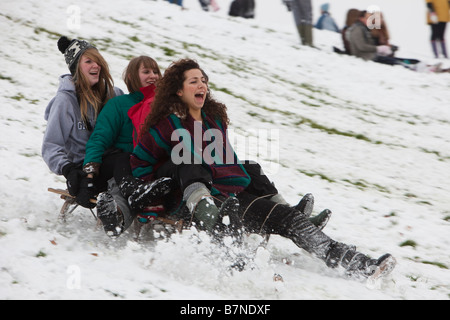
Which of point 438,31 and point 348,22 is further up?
point 348,22

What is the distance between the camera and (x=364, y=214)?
5.94 m

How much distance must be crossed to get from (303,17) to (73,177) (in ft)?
32.7

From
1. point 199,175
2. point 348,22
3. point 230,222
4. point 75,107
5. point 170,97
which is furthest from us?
point 348,22

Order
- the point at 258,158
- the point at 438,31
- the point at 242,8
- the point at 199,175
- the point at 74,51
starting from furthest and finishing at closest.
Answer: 1. the point at 242,8
2. the point at 438,31
3. the point at 258,158
4. the point at 74,51
5. the point at 199,175

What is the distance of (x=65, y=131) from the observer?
466 centimetres

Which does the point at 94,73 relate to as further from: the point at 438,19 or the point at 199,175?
the point at 438,19

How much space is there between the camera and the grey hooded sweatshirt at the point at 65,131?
179 inches

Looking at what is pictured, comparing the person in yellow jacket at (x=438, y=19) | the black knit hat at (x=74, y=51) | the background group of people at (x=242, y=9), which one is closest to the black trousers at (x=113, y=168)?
the black knit hat at (x=74, y=51)

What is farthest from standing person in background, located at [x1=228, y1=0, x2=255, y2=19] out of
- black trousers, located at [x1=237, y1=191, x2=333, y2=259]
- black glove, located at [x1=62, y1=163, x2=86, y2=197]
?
black trousers, located at [x1=237, y1=191, x2=333, y2=259]

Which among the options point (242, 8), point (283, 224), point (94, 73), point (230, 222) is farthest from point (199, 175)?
point (242, 8)

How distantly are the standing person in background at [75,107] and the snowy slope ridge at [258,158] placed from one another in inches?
20.5

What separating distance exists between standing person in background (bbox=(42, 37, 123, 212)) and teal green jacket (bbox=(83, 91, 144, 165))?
19 centimetres
